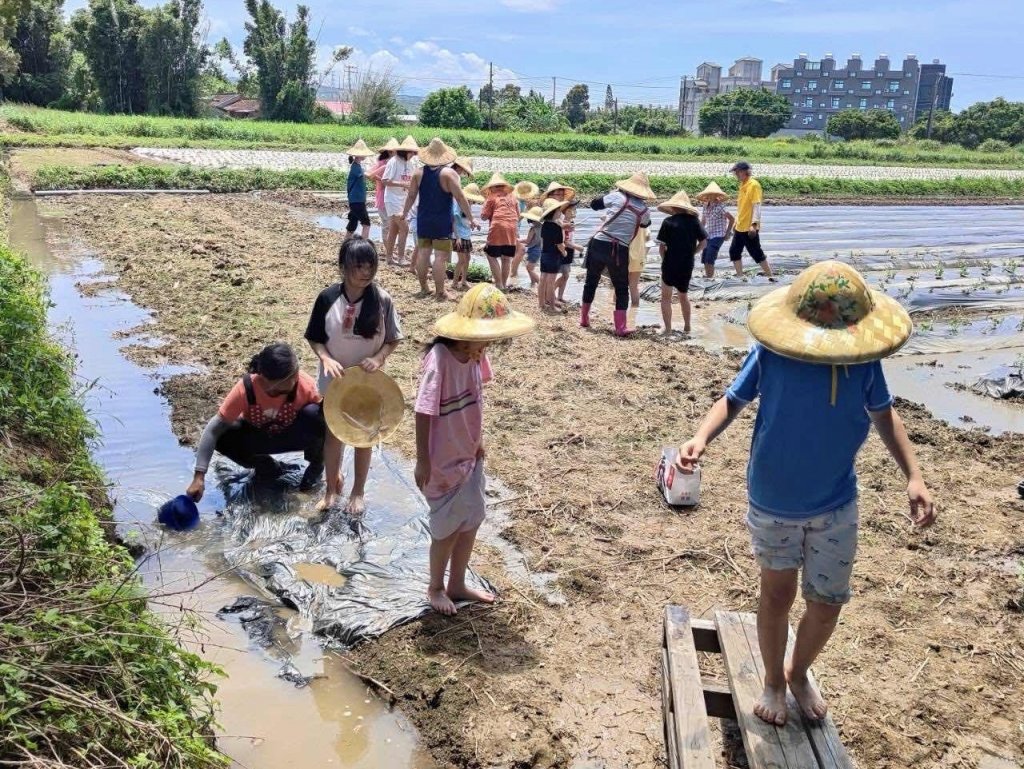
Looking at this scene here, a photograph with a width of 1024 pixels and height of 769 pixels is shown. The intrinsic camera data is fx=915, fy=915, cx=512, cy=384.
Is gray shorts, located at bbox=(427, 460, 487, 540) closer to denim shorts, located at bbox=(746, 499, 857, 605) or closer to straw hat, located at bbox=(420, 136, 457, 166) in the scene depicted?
denim shorts, located at bbox=(746, 499, 857, 605)

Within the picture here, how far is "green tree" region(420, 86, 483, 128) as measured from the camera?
56.9 meters

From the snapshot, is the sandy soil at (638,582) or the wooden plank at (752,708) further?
the sandy soil at (638,582)

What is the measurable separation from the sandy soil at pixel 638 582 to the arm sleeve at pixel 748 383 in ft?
4.52

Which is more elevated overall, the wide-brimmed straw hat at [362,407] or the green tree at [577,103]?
the green tree at [577,103]

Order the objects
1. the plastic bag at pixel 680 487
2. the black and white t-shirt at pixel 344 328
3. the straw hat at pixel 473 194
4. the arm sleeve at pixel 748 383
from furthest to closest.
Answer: the straw hat at pixel 473 194 < the plastic bag at pixel 680 487 < the black and white t-shirt at pixel 344 328 < the arm sleeve at pixel 748 383

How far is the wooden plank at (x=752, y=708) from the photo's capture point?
2.96 metres

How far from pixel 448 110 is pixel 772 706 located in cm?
5696

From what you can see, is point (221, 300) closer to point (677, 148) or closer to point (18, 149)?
point (18, 149)

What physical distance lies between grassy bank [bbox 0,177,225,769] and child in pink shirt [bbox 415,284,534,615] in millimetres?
1178

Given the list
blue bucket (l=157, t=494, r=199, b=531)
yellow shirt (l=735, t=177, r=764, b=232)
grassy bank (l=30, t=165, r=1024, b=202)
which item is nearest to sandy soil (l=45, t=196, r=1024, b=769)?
blue bucket (l=157, t=494, r=199, b=531)

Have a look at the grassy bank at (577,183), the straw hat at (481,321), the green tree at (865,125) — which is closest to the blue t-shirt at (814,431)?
the straw hat at (481,321)

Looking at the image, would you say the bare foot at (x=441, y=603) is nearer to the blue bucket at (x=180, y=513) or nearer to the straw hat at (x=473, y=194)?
the blue bucket at (x=180, y=513)

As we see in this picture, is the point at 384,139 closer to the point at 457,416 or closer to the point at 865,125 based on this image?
the point at 457,416

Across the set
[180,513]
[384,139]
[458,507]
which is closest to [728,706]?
[458,507]
